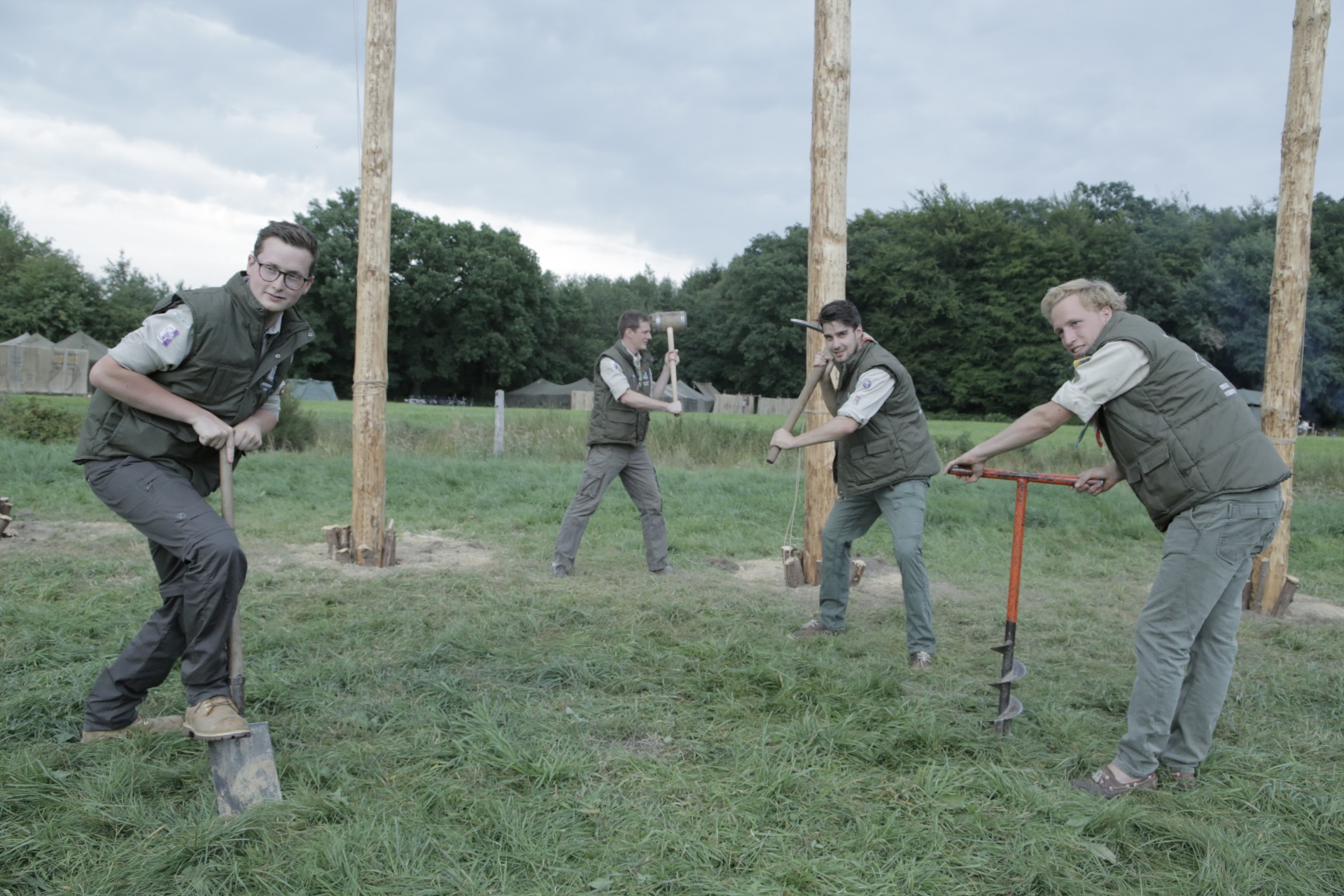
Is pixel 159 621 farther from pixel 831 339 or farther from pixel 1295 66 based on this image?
pixel 1295 66

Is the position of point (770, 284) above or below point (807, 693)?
above

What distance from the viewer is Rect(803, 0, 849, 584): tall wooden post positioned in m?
7.00

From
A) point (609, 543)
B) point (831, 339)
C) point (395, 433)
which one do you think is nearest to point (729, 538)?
point (609, 543)

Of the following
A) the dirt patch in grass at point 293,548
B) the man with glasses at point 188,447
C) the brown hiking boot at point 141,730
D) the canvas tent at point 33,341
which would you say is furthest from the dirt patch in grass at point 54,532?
the canvas tent at point 33,341

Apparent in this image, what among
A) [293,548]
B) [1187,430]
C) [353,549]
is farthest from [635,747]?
[293,548]

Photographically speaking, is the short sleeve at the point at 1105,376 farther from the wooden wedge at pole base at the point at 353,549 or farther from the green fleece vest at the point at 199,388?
the wooden wedge at pole base at the point at 353,549

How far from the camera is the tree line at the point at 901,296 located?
4119 centimetres

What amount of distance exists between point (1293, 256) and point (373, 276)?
22.9ft

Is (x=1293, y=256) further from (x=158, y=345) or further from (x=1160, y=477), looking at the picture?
(x=158, y=345)

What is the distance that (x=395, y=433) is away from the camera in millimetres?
16938

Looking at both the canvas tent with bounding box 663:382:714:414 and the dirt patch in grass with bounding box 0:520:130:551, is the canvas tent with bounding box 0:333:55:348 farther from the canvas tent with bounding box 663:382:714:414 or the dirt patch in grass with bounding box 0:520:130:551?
the dirt patch in grass with bounding box 0:520:130:551

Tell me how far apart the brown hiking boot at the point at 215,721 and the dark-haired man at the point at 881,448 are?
2951 mm

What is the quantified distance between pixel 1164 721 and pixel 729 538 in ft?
19.0

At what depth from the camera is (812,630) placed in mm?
5598
